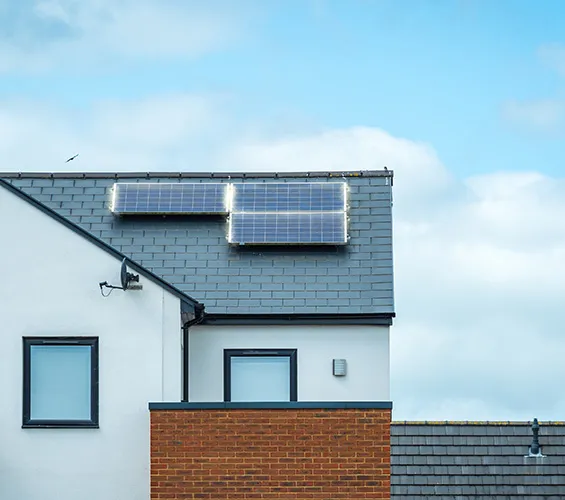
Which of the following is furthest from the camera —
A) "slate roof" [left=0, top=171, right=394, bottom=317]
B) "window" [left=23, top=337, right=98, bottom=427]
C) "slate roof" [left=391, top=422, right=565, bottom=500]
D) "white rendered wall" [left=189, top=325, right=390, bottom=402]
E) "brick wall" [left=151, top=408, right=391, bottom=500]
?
"slate roof" [left=0, top=171, right=394, bottom=317]

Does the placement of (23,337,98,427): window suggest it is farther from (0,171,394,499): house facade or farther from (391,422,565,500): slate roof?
(391,422,565,500): slate roof

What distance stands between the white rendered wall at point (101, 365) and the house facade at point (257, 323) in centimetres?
5

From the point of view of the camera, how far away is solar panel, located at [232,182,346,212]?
24391 mm

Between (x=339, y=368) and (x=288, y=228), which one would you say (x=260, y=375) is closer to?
(x=339, y=368)

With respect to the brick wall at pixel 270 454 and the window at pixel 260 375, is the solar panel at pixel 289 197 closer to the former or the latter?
the window at pixel 260 375

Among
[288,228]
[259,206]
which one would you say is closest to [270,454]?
[288,228]

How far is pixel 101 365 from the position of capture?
64.9ft

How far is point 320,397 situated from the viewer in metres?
22.3

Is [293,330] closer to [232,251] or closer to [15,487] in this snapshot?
[232,251]

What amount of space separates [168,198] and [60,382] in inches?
223

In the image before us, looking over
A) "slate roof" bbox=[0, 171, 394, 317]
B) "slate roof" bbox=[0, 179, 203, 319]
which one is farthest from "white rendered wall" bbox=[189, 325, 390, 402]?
"slate roof" bbox=[0, 179, 203, 319]

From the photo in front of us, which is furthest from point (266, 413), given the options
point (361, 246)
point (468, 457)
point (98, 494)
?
point (361, 246)

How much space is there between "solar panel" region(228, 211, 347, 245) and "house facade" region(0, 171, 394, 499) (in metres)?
0.03

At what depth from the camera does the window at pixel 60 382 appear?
1975 centimetres
